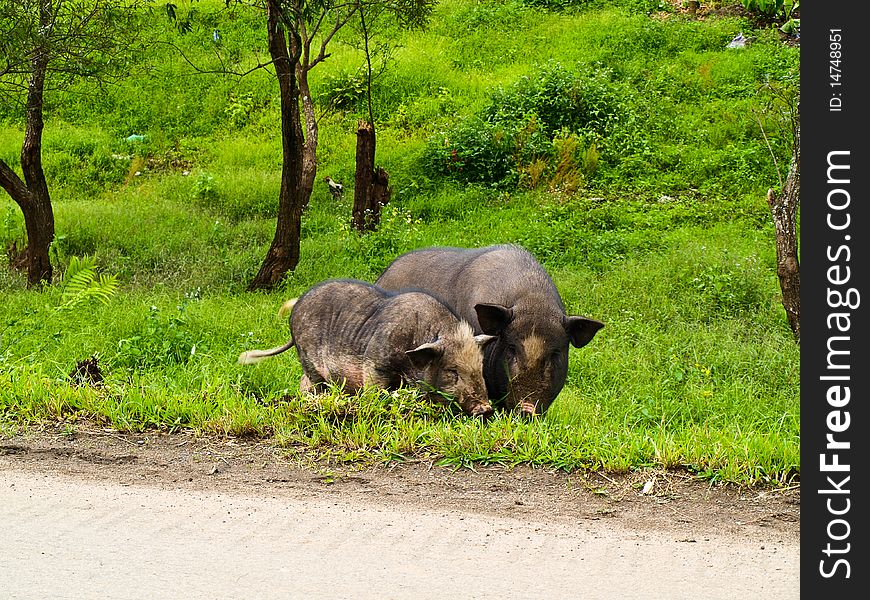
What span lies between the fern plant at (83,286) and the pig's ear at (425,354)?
18.5 feet

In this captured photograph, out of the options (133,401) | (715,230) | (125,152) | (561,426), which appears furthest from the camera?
(125,152)

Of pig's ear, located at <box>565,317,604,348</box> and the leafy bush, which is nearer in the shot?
pig's ear, located at <box>565,317,604,348</box>

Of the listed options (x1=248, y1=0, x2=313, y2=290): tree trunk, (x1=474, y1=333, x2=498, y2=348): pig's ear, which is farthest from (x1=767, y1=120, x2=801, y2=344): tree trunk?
(x1=248, y1=0, x2=313, y2=290): tree trunk

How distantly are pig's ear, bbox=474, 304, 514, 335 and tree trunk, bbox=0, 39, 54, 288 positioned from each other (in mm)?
7991

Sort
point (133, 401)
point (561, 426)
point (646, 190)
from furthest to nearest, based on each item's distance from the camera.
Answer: point (646, 190)
point (133, 401)
point (561, 426)

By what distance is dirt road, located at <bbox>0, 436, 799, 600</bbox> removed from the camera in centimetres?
387

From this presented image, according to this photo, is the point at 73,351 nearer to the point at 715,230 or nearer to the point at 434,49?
the point at 715,230

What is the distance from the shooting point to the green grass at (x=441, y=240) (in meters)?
5.81

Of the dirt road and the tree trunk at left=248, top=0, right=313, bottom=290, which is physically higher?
the tree trunk at left=248, top=0, right=313, bottom=290

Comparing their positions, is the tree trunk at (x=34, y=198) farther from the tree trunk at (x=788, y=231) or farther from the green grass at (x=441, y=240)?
the tree trunk at (x=788, y=231)

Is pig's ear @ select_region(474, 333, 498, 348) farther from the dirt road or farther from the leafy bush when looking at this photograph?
the leafy bush
